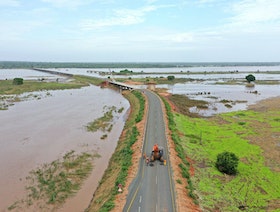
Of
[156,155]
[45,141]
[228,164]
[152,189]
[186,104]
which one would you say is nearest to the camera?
[152,189]

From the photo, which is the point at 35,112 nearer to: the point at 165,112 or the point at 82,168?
the point at 165,112

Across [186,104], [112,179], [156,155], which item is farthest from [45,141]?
[186,104]

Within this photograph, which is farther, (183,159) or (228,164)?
(183,159)

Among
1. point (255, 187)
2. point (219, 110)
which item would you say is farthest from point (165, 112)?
point (255, 187)

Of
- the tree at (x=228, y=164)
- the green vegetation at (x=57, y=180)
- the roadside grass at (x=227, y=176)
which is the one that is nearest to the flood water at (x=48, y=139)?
the green vegetation at (x=57, y=180)

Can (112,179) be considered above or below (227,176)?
above

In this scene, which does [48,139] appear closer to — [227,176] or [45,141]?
[45,141]

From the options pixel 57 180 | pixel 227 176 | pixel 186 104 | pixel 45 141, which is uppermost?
pixel 186 104

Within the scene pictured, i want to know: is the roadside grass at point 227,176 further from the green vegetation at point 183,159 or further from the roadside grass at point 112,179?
the roadside grass at point 112,179
